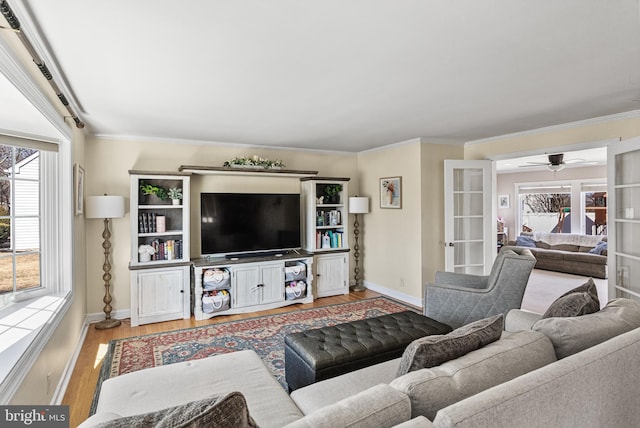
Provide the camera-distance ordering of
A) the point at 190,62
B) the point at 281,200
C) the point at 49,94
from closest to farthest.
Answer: the point at 190,62 < the point at 49,94 < the point at 281,200

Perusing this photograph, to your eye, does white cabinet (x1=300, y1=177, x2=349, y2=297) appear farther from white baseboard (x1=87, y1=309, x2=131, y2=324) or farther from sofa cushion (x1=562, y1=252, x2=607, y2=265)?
sofa cushion (x1=562, y1=252, x2=607, y2=265)

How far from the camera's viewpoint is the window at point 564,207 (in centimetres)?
804

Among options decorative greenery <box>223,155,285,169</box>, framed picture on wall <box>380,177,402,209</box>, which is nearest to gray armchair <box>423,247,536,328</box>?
framed picture on wall <box>380,177,402,209</box>

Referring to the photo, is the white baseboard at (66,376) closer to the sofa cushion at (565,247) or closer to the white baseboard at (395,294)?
the white baseboard at (395,294)

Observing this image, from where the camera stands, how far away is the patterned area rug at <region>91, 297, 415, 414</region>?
3078mm

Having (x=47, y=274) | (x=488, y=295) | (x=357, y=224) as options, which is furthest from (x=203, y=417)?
(x=357, y=224)

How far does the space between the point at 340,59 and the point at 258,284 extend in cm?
327

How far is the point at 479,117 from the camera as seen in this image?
141 inches

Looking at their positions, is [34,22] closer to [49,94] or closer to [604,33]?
[49,94]

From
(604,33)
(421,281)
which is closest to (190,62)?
(604,33)

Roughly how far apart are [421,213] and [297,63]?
3.14m

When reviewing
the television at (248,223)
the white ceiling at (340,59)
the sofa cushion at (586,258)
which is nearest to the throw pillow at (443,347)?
the white ceiling at (340,59)

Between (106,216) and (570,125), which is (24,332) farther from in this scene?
(570,125)

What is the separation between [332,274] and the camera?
5.32m
